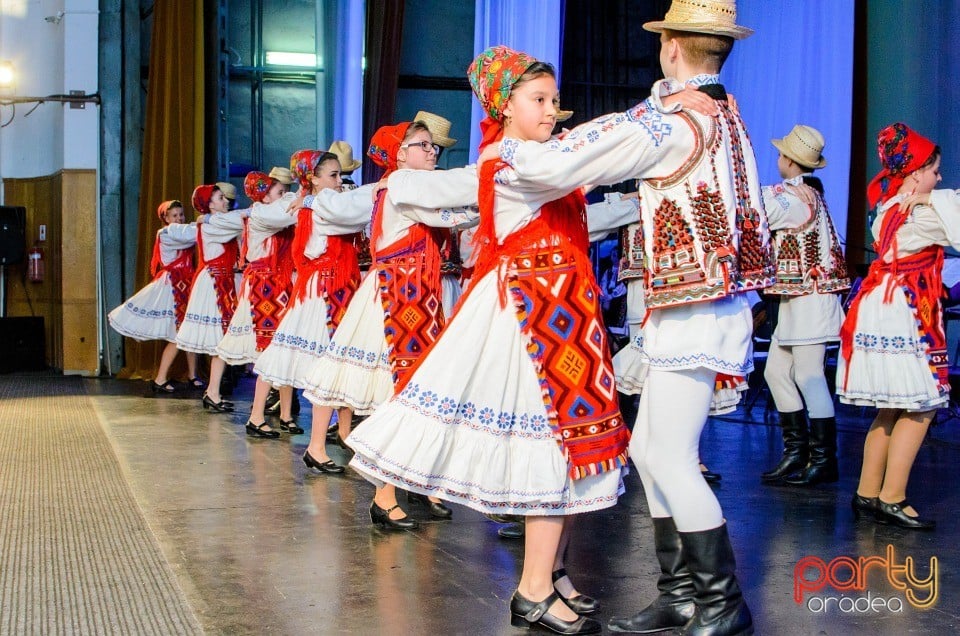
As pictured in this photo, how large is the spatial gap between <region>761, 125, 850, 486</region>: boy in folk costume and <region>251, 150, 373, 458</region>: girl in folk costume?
1797mm

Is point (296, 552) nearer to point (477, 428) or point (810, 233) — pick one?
point (477, 428)

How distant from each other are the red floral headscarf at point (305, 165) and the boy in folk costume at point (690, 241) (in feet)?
8.97

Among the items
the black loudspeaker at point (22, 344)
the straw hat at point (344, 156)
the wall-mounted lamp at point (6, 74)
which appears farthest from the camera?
the wall-mounted lamp at point (6, 74)

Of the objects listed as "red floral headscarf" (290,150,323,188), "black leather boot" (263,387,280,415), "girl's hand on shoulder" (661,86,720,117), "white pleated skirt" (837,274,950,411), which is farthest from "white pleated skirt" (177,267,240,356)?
"girl's hand on shoulder" (661,86,720,117)

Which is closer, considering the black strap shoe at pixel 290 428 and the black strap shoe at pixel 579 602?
the black strap shoe at pixel 579 602

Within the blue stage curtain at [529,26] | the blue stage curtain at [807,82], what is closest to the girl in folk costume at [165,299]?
the blue stage curtain at [529,26]

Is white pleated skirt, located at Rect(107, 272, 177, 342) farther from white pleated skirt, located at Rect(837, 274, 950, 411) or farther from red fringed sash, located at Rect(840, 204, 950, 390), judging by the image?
red fringed sash, located at Rect(840, 204, 950, 390)

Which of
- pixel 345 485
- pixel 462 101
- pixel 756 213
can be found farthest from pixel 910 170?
pixel 462 101

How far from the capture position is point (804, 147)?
463cm

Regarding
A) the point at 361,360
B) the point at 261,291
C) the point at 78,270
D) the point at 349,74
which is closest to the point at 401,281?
the point at 361,360

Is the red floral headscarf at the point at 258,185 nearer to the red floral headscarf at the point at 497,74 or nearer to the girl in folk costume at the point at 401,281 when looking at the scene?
the girl in folk costume at the point at 401,281

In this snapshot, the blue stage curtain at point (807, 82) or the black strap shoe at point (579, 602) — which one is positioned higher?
the blue stage curtain at point (807, 82)

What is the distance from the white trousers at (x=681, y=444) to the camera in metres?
2.41

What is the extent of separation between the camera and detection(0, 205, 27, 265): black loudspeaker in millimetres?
10422
